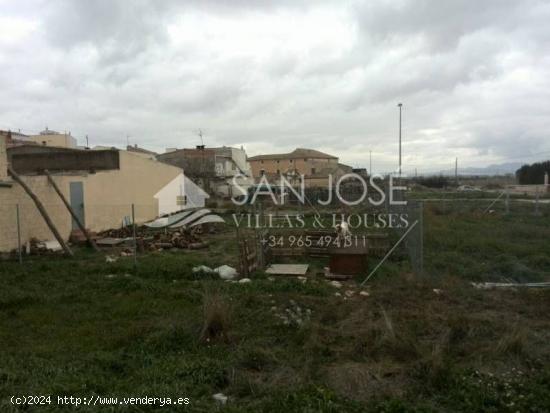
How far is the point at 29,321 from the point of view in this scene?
6.69 metres

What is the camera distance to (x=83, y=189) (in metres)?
17.3

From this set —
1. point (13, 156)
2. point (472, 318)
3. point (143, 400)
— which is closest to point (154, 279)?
point (143, 400)

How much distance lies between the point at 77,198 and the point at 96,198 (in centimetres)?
160

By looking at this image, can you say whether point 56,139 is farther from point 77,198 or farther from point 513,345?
point 513,345

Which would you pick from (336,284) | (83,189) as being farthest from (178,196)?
(336,284)

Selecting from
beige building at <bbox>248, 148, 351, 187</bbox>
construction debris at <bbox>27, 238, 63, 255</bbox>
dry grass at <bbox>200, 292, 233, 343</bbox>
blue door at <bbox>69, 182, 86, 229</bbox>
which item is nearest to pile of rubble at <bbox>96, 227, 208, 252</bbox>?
blue door at <bbox>69, 182, 86, 229</bbox>

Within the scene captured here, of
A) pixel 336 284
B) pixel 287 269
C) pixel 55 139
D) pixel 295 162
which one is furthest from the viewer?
pixel 295 162

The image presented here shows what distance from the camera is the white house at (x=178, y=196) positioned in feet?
89.6

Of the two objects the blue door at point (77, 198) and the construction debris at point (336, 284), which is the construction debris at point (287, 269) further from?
the blue door at point (77, 198)

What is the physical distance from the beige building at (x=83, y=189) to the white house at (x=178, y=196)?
0.41 m

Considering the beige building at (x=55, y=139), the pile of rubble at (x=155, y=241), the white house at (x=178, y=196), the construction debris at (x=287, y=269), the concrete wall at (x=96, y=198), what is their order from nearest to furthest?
the construction debris at (x=287, y=269) < the concrete wall at (x=96, y=198) < the pile of rubble at (x=155, y=241) < the white house at (x=178, y=196) < the beige building at (x=55, y=139)

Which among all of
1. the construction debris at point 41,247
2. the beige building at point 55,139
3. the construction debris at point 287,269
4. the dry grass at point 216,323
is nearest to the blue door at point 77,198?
the construction debris at point 41,247

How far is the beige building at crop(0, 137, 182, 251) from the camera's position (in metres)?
13.0

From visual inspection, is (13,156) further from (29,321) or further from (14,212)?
(29,321)
